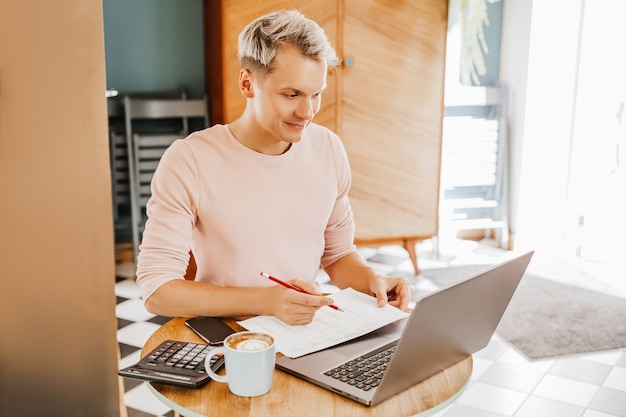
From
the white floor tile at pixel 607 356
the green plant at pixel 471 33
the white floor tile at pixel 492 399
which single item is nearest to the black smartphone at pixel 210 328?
the white floor tile at pixel 492 399

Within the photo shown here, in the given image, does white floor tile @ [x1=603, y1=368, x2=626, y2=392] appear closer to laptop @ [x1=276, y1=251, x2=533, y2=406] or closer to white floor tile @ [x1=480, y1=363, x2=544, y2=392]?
white floor tile @ [x1=480, y1=363, x2=544, y2=392]

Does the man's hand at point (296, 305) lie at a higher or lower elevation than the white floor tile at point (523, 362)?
higher

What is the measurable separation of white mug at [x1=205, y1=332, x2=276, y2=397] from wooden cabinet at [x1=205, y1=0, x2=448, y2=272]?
2548 mm

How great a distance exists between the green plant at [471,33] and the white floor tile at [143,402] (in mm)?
2809

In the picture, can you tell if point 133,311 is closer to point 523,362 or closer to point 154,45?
point 154,45

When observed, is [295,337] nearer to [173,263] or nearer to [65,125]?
[173,263]

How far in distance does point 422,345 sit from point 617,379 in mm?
2047

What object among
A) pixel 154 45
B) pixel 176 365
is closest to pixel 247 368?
pixel 176 365

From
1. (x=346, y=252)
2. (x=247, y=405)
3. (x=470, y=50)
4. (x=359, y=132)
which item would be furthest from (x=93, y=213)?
(x=470, y=50)

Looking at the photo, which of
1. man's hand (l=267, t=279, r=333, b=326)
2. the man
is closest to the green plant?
the man

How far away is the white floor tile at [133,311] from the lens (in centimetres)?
321

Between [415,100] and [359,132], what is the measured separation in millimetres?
358

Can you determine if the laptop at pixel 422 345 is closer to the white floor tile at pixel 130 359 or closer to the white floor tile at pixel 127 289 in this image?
the white floor tile at pixel 130 359

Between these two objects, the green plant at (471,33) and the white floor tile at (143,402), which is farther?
the green plant at (471,33)
